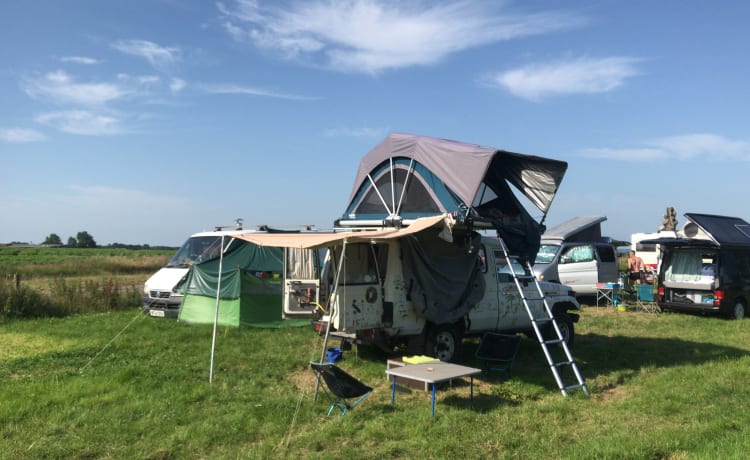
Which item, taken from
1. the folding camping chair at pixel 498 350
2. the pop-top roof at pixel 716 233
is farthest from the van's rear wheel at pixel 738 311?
the folding camping chair at pixel 498 350

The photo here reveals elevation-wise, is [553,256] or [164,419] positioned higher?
[553,256]

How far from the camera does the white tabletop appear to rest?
279 inches

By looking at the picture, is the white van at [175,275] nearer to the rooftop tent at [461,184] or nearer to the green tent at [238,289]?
the green tent at [238,289]

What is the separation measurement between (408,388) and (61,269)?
2825cm

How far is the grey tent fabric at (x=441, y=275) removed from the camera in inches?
357

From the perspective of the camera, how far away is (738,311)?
15.6m

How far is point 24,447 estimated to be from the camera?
5988 mm

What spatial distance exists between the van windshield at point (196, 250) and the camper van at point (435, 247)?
5050 millimetres

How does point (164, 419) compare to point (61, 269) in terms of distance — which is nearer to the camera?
point (164, 419)

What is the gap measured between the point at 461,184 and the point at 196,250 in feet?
28.1

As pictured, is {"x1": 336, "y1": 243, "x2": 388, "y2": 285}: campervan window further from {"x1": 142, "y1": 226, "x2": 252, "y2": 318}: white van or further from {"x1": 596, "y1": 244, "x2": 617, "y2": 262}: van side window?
{"x1": 596, "y1": 244, "x2": 617, "y2": 262}: van side window

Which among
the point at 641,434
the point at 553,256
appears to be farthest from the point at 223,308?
the point at 553,256

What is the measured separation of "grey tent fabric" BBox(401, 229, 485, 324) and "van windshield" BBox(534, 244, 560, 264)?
933cm

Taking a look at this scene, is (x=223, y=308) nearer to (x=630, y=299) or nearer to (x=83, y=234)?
(x=630, y=299)
